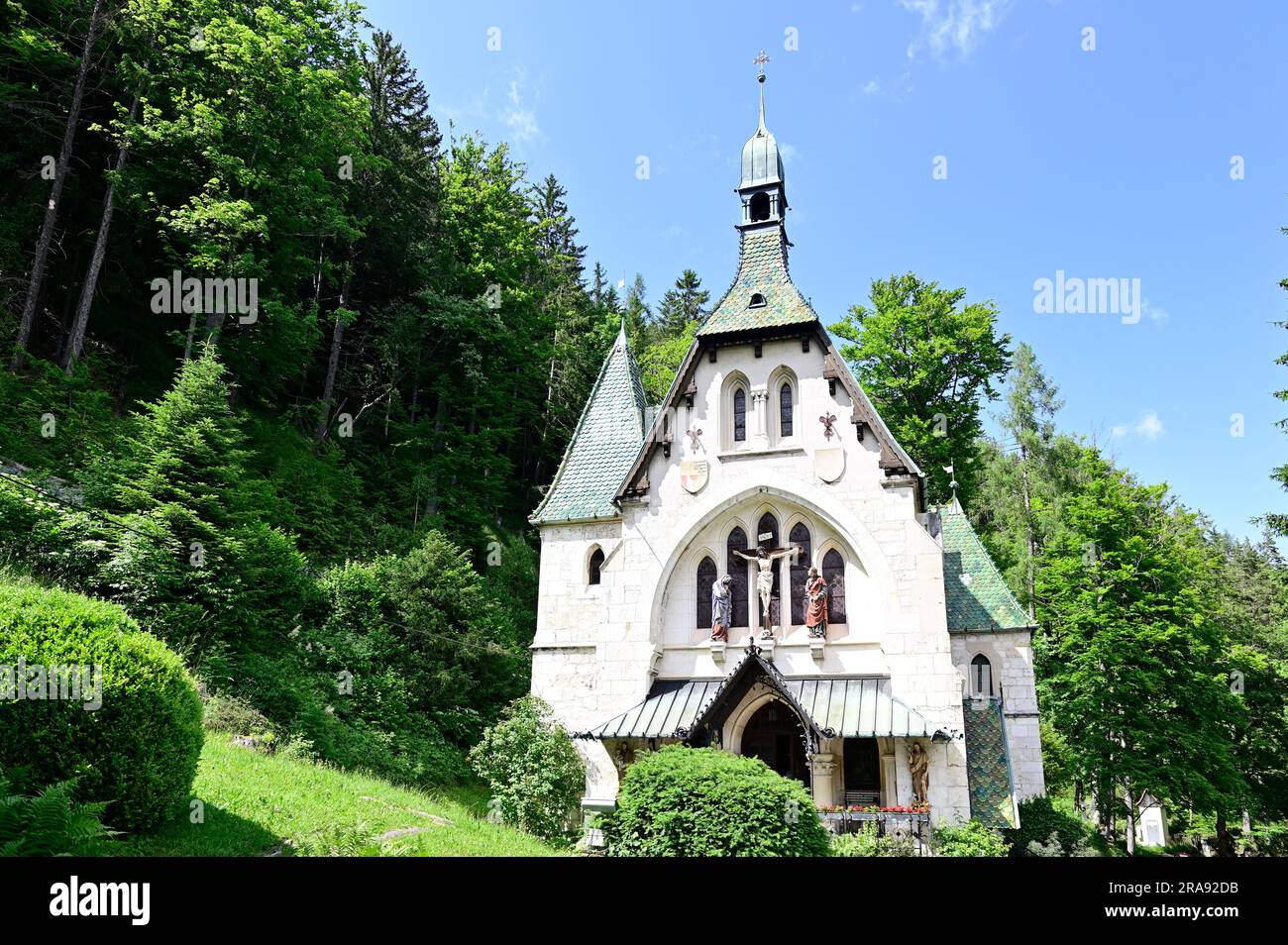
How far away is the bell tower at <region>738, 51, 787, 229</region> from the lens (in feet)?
77.0

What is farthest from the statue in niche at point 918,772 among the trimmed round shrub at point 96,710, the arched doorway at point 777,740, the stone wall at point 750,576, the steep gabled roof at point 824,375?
the trimmed round shrub at point 96,710

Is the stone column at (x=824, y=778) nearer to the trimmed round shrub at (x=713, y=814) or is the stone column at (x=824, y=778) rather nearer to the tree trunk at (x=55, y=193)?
the trimmed round shrub at (x=713, y=814)

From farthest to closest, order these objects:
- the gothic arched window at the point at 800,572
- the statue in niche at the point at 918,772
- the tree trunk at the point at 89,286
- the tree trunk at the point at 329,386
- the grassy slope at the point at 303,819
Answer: the tree trunk at the point at 329,386
the tree trunk at the point at 89,286
the gothic arched window at the point at 800,572
the statue in niche at the point at 918,772
the grassy slope at the point at 303,819

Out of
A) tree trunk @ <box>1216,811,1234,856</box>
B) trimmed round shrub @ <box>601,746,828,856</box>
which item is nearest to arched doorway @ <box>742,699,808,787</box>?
trimmed round shrub @ <box>601,746,828,856</box>

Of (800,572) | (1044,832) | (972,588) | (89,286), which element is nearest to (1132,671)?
(972,588)

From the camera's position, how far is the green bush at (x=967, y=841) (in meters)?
16.0

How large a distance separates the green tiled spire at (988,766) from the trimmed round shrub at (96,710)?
15.5 metres

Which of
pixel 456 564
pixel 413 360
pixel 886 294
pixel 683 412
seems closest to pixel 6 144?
pixel 413 360

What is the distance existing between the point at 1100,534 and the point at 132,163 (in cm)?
3720

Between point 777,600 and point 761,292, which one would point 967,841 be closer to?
point 777,600

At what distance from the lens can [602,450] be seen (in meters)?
24.5

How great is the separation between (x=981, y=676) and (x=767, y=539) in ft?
28.5

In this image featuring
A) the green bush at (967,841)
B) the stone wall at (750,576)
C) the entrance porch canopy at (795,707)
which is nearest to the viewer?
the green bush at (967,841)

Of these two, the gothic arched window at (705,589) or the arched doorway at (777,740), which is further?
the gothic arched window at (705,589)
